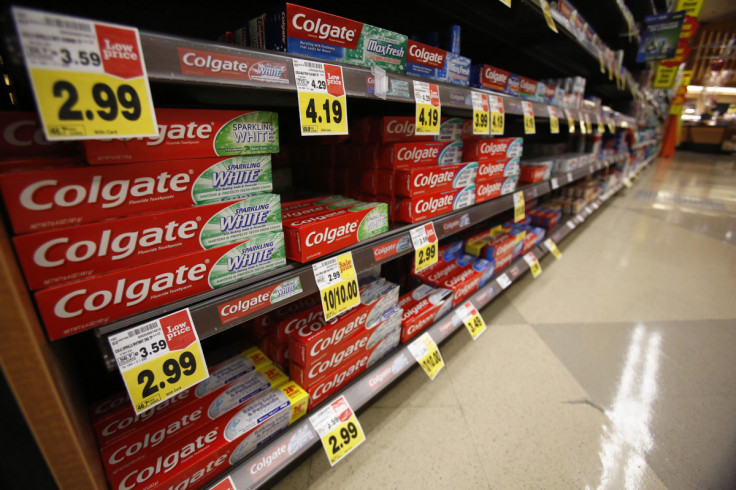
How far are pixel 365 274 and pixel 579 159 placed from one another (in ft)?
7.18

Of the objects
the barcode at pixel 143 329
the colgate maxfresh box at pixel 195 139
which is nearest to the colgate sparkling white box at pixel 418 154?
the colgate maxfresh box at pixel 195 139

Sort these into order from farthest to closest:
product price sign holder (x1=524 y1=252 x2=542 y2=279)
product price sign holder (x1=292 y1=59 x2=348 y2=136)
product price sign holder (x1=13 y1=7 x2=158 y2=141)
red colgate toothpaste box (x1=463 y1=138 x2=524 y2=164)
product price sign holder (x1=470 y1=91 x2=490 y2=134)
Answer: product price sign holder (x1=524 y1=252 x2=542 y2=279), red colgate toothpaste box (x1=463 y1=138 x2=524 y2=164), product price sign holder (x1=470 y1=91 x2=490 y2=134), product price sign holder (x1=292 y1=59 x2=348 y2=136), product price sign holder (x1=13 y1=7 x2=158 y2=141)

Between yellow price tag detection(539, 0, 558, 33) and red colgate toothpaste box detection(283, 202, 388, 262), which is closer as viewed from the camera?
red colgate toothpaste box detection(283, 202, 388, 262)

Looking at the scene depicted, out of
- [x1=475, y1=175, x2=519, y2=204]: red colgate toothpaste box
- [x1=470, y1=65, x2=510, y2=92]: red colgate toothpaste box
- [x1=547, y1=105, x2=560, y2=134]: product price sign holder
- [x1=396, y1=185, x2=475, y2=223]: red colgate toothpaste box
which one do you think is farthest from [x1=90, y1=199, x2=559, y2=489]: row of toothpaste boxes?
[x1=547, y1=105, x2=560, y2=134]: product price sign holder

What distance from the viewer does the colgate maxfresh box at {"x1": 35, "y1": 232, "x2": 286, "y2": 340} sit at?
437 mm

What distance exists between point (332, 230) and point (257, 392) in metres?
0.46

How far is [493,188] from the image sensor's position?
140 cm

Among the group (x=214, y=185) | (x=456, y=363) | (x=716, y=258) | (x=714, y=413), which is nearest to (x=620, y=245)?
(x=716, y=258)

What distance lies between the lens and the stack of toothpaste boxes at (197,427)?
628 millimetres

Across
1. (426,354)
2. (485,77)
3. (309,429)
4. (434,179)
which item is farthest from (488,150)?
(309,429)

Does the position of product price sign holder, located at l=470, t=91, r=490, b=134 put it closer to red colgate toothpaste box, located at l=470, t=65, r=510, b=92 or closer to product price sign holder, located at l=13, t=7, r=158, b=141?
red colgate toothpaste box, located at l=470, t=65, r=510, b=92

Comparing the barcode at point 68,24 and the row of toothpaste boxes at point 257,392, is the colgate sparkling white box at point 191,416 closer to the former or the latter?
the row of toothpaste boxes at point 257,392

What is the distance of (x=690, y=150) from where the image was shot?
13.4 metres

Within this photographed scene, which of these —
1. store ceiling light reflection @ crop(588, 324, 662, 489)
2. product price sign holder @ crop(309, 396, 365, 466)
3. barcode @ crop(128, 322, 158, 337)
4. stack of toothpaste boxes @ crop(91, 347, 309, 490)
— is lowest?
store ceiling light reflection @ crop(588, 324, 662, 489)
